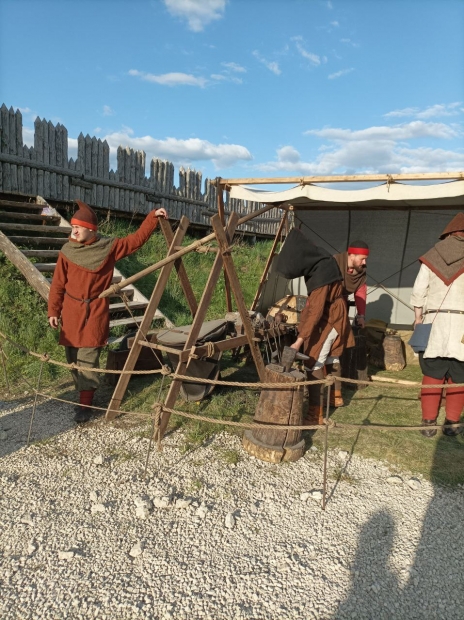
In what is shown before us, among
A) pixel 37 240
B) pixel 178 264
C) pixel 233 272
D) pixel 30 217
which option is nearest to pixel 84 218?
pixel 178 264

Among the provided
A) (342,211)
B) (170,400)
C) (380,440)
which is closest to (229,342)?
(170,400)

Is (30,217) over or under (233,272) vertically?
over

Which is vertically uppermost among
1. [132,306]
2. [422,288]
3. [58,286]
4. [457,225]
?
[457,225]

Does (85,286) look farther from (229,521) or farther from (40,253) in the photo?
(40,253)

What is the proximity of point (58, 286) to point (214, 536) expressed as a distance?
247cm

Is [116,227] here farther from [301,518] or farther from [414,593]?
[414,593]

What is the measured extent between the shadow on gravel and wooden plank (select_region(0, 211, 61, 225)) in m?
6.50

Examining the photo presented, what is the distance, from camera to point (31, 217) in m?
7.43

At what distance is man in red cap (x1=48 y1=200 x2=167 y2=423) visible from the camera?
3906 mm

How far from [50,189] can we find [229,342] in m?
5.84

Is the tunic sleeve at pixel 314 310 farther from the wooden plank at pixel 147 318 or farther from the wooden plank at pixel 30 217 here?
the wooden plank at pixel 30 217

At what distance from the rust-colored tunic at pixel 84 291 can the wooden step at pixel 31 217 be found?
382cm

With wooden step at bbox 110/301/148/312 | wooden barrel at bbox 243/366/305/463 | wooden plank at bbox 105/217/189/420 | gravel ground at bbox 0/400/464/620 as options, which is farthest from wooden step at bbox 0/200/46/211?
wooden barrel at bbox 243/366/305/463

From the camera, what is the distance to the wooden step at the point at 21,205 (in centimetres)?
726
